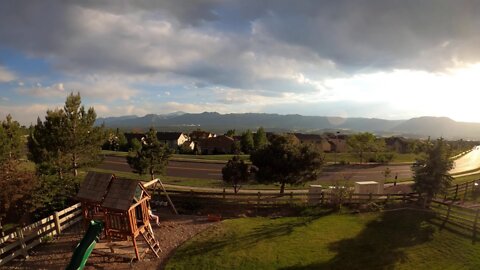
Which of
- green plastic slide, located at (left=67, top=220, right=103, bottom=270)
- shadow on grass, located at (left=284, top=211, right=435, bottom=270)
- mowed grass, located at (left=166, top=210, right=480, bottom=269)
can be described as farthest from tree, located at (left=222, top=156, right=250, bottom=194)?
green plastic slide, located at (left=67, top=220, right=103, bottom=270)

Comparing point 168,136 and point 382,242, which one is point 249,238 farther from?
point 168,136

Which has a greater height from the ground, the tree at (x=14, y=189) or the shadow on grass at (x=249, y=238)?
the tree at (x=14, y=189)

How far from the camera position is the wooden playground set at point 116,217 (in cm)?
1573

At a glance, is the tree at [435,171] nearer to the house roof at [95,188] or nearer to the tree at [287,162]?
the tree at [287,162]

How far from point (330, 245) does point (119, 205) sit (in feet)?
35.4

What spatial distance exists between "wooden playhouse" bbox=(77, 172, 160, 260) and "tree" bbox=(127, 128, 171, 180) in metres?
12.8

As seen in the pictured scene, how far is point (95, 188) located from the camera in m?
17.5

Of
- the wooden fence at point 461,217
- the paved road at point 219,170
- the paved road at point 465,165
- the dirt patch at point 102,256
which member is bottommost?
the paved road at point 465,165

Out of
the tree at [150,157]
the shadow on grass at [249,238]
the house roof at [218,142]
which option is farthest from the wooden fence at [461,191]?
the house roof at [218,142]

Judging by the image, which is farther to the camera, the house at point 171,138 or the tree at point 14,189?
the house at point 171,138

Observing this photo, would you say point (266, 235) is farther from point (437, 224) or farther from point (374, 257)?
point (437, 224)

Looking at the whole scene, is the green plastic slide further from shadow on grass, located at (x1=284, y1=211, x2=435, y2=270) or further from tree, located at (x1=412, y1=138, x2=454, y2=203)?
tree, located at (x1=412, y1=138, x2=454, y2=203)

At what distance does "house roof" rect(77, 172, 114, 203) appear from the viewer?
17.2 meters

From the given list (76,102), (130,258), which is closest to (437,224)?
(130,258)
